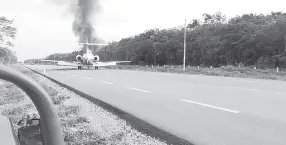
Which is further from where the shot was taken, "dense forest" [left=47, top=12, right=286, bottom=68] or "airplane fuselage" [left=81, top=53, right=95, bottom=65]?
"dense forest" [left=47, top=12, right=286, bottom=68]

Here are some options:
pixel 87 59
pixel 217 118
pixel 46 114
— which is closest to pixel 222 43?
pixel 87 59

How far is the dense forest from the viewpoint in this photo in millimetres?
43531

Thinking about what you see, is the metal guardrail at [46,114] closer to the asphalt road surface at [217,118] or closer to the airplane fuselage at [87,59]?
the asphalt road surface at [217,118]

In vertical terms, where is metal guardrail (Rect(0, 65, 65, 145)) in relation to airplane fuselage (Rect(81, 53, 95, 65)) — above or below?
below

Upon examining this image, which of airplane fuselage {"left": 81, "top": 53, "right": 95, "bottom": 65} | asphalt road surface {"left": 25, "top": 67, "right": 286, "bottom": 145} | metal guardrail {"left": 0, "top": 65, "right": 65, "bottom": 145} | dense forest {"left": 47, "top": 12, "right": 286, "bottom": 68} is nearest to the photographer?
metal guardrail {"left": 0, "top": 65, "right": 65, "bottom": 145}

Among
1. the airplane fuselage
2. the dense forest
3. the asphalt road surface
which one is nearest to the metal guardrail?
the asphalt road surface

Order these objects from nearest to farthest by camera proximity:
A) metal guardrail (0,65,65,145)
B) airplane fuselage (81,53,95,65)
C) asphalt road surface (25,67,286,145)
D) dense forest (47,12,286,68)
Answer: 1. metal guardrail (0,65,65,145)
2. asphalt road surface (25,67,286,145)
3. airplane fuselage (81,53,95,65)
4. dense forest (47,12,286,68)

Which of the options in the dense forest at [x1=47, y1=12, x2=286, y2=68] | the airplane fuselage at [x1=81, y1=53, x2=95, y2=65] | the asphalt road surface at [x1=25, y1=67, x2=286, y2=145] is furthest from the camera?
the dense forest at [x1=47, y1=12, x2=286, y2=68]

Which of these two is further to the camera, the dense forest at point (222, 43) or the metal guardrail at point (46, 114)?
the dense forest at point (222, 43)

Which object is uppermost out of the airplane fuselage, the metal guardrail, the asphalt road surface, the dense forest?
the dense forest

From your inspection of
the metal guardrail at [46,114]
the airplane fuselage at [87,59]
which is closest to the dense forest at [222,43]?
the airplane fuselage at [87,59]

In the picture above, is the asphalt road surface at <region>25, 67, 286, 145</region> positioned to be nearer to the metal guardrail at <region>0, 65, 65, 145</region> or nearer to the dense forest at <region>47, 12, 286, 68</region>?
the metal guardrail at <region>0, 65, 65, 145</region>

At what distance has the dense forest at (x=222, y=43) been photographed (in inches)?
1714

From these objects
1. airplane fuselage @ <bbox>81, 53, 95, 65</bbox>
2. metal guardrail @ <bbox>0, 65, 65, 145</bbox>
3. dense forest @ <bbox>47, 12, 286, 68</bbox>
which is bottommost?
metal guardrail @ <bbox>0, 65, 65, 145</bbox>
